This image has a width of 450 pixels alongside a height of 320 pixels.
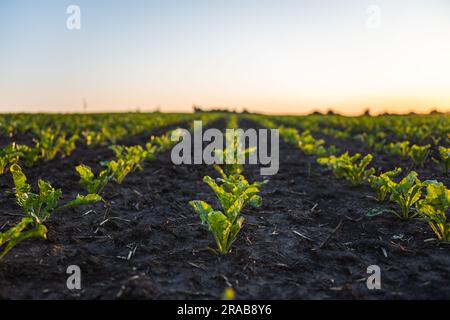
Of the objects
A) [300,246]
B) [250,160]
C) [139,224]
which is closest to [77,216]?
[139,224]

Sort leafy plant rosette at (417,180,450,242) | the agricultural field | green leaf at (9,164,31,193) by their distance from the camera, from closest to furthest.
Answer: the agricultural field < leafy plant rosette at (417,180,450,242) < green leaf at (9,164,31,193)

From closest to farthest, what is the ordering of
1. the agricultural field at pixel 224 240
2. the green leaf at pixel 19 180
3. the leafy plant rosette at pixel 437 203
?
the agricultural field at pixel 224 240 → the leafy plant rosette at pixel 437 203 → the green leaf at pixel 19 180

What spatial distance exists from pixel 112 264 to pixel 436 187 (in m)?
2.51

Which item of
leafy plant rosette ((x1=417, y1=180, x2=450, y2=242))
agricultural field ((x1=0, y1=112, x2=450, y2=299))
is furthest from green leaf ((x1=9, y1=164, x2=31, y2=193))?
leafy plant rosette ((x1=417, y1=180, x2=450, y2=242))

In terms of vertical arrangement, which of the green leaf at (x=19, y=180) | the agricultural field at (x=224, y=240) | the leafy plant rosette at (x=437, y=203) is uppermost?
the green leaf at (x=19, y=180)

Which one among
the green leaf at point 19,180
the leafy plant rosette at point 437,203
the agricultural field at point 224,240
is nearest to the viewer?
the agricultural field at point 224,240

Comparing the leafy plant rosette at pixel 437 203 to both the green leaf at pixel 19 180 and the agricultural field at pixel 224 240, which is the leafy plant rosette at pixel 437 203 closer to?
the agricultural field at pixel 224 240

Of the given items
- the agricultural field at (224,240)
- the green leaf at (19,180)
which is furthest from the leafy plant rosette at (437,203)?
the green leaf at (19,180)

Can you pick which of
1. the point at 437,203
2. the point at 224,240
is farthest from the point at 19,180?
the point at 437,203

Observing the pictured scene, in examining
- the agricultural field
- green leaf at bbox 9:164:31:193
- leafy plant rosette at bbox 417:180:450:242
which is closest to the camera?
the agricultural field

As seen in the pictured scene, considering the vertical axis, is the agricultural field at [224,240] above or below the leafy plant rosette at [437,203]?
below

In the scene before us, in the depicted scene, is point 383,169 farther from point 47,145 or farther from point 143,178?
point 47,145

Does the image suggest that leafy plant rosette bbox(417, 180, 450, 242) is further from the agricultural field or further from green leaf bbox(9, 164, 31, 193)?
green leaf bbox(9, 164, 31, 193)

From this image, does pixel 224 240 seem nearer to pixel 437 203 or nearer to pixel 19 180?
pixel 437 203
